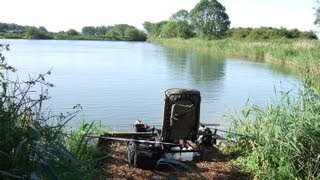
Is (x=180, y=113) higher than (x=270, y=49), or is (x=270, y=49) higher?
(x=180, y=113)

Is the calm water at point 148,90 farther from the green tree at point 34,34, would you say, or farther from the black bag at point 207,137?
the green tree at point 34,34

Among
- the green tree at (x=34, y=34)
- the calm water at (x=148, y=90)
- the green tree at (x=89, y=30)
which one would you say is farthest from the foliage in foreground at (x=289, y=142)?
the green tree at (x=89, y=30)

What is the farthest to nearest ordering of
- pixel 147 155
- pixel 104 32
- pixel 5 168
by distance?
pixel 104 32 → pixel 147 155 → pixel 5 168

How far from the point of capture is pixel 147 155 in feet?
19.1

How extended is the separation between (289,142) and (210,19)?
220ft

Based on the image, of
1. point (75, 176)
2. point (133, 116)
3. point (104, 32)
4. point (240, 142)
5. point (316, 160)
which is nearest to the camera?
point (75, 176)

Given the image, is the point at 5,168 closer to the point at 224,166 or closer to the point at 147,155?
the point at 147,155

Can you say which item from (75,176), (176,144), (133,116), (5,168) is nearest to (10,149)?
(5,168)

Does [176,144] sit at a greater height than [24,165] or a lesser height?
lesser

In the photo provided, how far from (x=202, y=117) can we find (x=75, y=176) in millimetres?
8831

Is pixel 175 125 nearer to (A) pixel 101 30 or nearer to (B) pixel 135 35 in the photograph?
(B) pixel 135 35

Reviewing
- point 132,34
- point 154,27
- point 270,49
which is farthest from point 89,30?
point 270,49

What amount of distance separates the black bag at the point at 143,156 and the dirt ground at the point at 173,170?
0.22ft

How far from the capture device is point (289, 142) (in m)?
5.07
